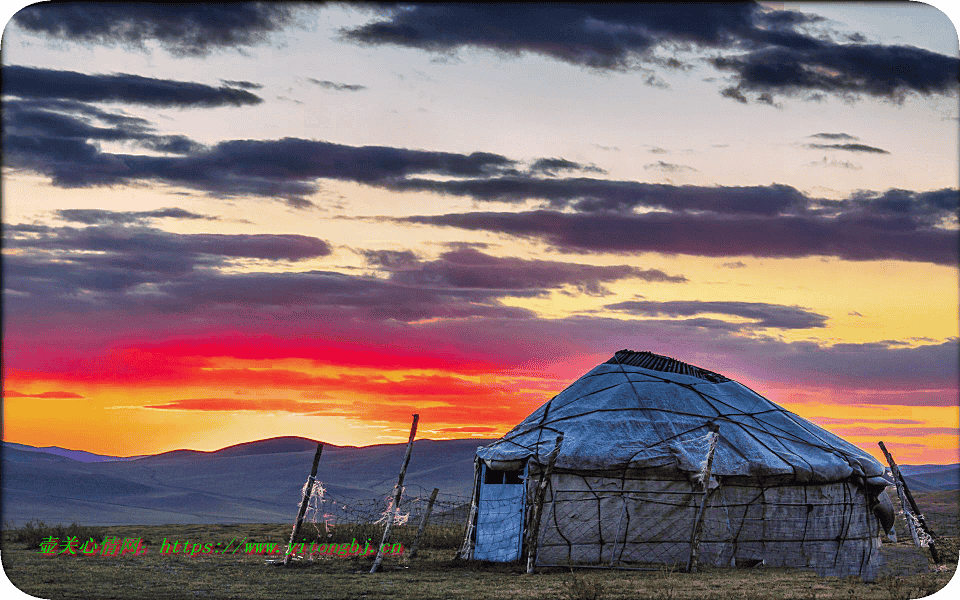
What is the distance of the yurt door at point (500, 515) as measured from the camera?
1847cm

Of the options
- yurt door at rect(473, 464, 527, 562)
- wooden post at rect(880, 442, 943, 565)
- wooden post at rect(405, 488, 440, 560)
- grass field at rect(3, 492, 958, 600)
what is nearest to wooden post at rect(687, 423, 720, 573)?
grass field at rect(3, 492, 958, 600)

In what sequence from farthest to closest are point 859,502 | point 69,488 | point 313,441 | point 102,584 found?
1. point 313,441
2. point 69,488
3. point 859,502
4. point 102,584

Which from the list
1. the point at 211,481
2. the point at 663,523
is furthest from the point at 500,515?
the point at 211,481

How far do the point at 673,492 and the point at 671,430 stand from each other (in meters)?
1.44

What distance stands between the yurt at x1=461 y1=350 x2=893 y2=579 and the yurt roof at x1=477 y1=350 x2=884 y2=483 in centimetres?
4

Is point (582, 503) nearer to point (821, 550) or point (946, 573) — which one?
point (821, 550)

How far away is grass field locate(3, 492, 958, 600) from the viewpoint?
13.8m

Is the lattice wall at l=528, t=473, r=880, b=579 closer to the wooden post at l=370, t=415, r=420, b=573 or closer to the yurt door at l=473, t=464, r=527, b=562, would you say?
the yurt door at l=473, t=464, r=527, b=562

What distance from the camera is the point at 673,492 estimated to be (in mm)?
17750

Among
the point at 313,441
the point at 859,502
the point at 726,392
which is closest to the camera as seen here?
the point at 859,502

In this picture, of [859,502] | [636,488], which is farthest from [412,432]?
[859,502]

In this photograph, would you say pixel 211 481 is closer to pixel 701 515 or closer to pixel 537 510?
pixel 537 510

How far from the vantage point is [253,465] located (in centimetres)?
9931

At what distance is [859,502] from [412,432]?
9017 mm
